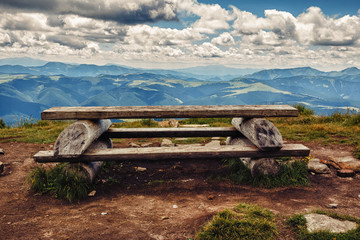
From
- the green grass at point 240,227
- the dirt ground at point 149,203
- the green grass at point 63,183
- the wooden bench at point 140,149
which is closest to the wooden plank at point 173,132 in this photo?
the dirt ground at point 149,203

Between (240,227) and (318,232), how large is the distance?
88 cm

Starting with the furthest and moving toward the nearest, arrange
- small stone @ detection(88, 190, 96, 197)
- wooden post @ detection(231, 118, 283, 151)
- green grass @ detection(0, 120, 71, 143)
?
green grass @ detection(0, 120, 71, 143)
wooden post @ detection(231, 118, 283, 151)
small stone @ detection(88, 190, 96, 197)

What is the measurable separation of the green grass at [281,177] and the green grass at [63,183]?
2.81 m

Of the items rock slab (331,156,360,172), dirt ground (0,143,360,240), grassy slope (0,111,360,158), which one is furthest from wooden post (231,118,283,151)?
grassy slope (0,111,360,158)

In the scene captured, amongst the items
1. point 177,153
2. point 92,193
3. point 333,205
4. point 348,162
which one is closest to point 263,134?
point 333,205

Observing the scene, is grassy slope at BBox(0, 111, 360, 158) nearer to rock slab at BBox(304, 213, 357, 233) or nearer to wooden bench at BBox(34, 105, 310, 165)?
wooden bench at BBox(34, 105, 310, 165)

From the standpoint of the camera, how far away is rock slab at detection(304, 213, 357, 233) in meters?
2.78

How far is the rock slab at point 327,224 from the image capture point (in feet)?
9.12

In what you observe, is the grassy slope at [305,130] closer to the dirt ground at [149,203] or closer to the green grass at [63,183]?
the dirt ground at [149,203]

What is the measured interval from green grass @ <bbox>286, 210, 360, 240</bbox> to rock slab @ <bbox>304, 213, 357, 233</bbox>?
57 millimetres

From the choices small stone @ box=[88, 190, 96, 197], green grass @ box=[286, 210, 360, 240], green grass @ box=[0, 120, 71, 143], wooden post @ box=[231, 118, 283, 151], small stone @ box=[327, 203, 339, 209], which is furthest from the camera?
green grass @ box=[0, 120, 71, 143]

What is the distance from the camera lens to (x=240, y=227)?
2.82m

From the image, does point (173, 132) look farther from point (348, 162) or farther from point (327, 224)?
point (348, 162)

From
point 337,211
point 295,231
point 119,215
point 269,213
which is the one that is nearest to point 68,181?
point 119,215
